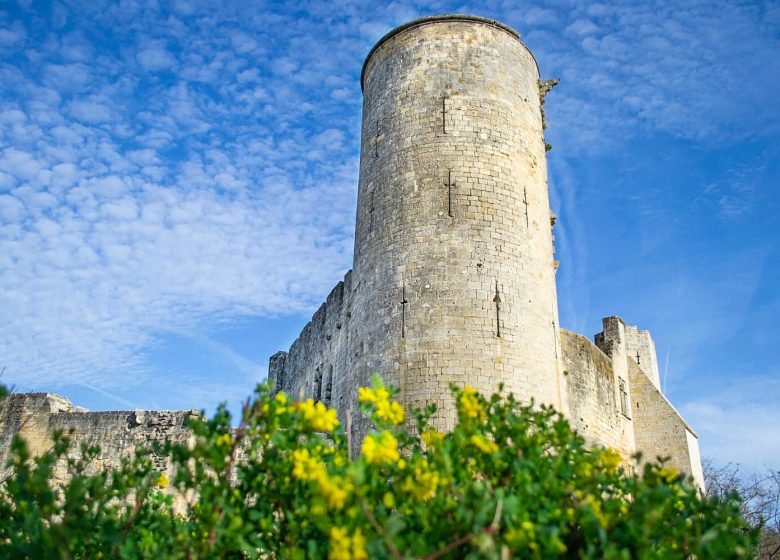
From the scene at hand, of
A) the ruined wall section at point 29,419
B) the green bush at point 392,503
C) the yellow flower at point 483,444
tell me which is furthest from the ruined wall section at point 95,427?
the yellow flower at point 483,444

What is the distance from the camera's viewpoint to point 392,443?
4.58m

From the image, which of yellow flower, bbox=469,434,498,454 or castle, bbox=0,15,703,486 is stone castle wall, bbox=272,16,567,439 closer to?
castle, bbox=0,15,703,486

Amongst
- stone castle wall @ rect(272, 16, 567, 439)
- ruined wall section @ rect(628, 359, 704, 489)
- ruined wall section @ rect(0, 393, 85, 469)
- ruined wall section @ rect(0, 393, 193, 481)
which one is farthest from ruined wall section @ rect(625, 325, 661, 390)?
ruined wall section @ rect(0, 393, 85, 469)

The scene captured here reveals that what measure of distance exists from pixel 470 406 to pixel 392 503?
45.2 inches

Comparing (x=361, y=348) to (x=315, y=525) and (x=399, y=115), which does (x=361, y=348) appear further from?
(x=315, y=525)

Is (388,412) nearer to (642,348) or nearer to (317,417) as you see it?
(317,417)

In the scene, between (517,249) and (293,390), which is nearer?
(517,249)

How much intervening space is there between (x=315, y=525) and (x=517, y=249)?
8.95 metres

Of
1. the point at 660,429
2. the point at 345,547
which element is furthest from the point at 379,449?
the point at 660,429

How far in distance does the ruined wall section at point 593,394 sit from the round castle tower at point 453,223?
3306 mm

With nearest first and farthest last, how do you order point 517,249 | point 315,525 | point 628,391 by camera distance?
point 315,525 < point 517,249 < point 628,391

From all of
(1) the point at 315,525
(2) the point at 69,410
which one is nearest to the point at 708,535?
(1) the point at 315,525

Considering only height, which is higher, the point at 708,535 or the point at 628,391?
the point at 628,391

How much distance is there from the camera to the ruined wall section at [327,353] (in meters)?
15.8
